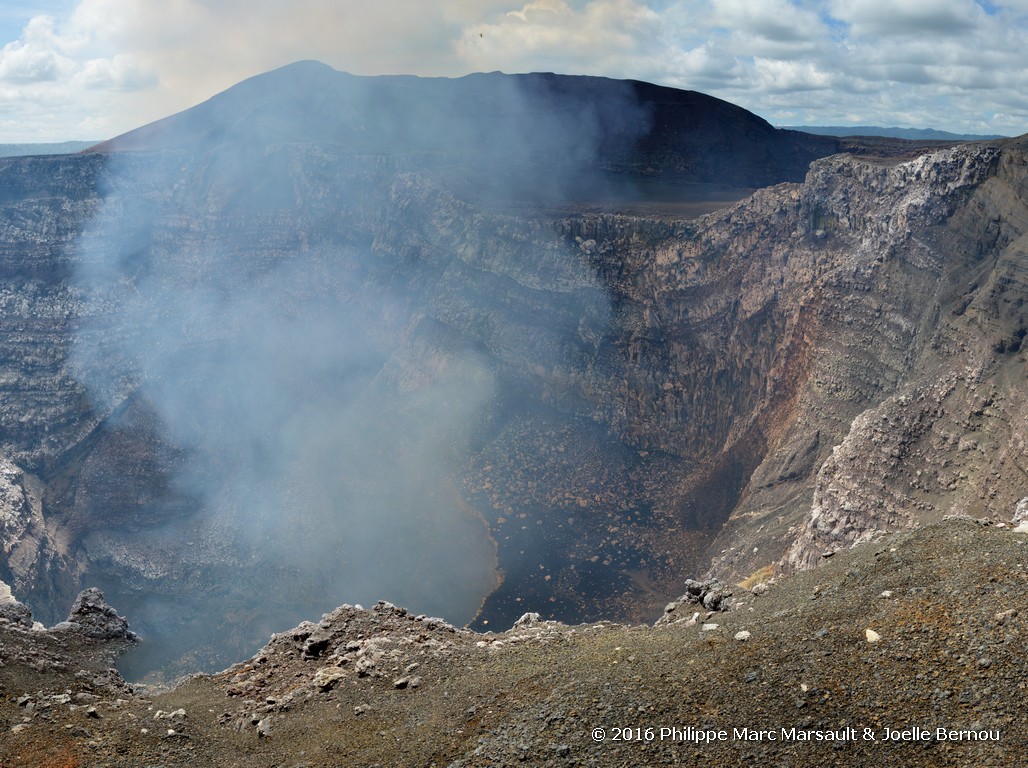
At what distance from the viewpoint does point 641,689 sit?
12078 millimetres

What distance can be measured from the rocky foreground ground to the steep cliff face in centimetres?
1055

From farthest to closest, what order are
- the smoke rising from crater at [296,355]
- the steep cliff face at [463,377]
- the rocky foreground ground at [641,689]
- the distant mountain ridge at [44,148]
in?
the distant mountain ridge at [44,148] → the smoke rising from crater at [296,355] → the steep cliff face at [463,377] → the rocky foreground ground at [641,689]

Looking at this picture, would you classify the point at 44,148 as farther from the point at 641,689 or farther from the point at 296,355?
the point at 641,689

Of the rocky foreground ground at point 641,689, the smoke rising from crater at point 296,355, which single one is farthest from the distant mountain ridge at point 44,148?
the rocky foreground ground at point 641,689

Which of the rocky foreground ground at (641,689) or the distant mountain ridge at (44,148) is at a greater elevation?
the distant mountain ridge at (44,148)

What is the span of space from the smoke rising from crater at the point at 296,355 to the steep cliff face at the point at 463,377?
0.64 ft

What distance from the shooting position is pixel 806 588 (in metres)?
15.2

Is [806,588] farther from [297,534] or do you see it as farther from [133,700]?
[297,534]

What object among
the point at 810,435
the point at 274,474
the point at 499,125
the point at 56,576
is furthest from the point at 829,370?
the point at 499,125

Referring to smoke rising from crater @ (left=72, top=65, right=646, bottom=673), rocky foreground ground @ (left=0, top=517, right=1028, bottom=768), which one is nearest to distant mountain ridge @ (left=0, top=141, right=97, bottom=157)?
smoke rising from crater @ (left=72, top=65, right=646, bottom=673)

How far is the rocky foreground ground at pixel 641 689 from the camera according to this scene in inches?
413

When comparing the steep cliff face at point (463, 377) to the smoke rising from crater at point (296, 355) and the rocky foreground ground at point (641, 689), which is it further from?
the rocky foreground ground at point (641, 689)

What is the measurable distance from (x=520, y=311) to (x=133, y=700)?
3316 centimetres

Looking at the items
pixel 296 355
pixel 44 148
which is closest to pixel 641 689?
pixel 296 355
